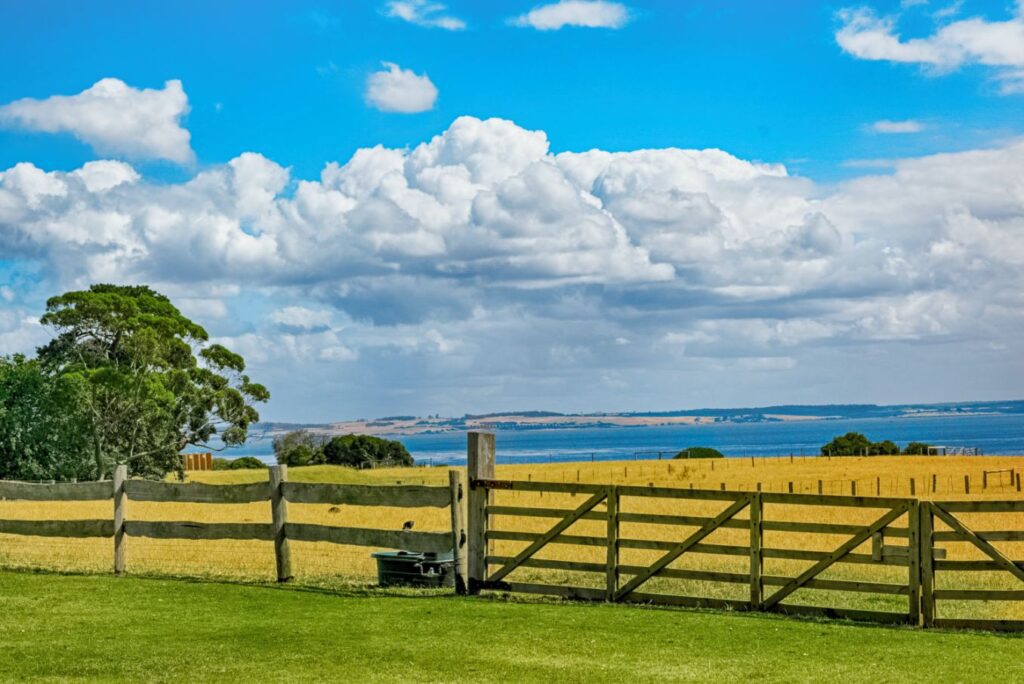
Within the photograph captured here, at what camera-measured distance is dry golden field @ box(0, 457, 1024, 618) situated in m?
17.7

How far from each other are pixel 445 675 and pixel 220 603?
198 inches

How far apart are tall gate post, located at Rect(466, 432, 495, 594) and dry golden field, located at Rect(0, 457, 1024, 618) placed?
1.76 metres

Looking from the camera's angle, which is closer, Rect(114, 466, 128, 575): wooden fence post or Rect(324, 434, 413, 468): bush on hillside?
Rect(114, 466, 128, 575): wooden fence post

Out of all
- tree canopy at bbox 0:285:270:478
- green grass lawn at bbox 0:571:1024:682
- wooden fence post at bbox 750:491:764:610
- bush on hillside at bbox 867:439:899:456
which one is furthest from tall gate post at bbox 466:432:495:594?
bush on hillside at bbox 867:439:899:456

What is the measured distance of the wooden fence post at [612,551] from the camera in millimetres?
14508

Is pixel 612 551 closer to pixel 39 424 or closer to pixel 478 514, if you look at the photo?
pixel 478 514

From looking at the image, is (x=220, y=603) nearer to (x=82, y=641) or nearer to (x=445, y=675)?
(x=82, y=641)

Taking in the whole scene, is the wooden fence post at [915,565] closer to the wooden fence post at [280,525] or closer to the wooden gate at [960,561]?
the wooden gate at [960,561]

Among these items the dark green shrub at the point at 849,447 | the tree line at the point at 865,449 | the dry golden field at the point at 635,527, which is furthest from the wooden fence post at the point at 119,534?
the tree line at the point at 865,449

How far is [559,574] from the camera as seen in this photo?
18.2 metres

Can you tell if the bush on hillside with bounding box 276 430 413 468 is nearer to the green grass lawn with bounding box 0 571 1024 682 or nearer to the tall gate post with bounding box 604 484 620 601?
the tall gate post with bounding box 604 484 620 601

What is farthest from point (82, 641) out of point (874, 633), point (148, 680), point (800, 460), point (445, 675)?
point (800, 460)

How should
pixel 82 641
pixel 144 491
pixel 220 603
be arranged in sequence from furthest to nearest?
pixel 144 491 → pixel 220 603 → pixel 82 641

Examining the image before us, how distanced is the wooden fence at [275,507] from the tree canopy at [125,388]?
126 ft
